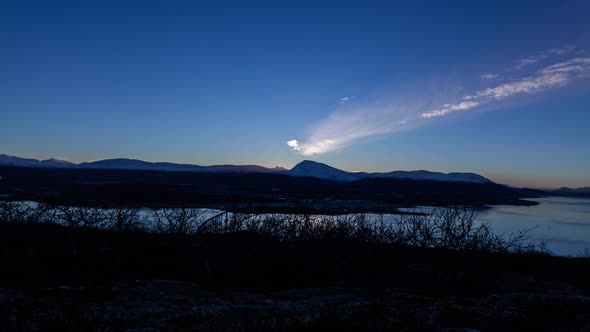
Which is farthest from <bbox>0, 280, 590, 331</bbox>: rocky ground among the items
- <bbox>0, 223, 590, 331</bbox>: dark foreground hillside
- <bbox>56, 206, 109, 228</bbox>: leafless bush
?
<bbox>56, 206, 109, 228</bbox>: leafless bush

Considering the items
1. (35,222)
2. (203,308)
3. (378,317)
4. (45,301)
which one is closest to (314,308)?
(378,317)

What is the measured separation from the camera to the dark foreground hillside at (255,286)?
4770 millimetres

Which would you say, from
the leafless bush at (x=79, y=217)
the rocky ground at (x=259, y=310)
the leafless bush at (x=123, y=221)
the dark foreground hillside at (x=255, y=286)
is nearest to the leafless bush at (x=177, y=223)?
the dark foreground hillside at (x=255, y=286)

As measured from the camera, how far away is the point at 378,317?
5145 mm

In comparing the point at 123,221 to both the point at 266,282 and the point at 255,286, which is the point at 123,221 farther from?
the point at 255,286

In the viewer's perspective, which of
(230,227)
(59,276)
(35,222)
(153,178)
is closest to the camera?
(59,276)

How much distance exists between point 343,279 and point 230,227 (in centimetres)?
547

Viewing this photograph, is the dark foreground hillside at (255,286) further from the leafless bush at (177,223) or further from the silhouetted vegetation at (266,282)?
the leafless bush at (177,223)

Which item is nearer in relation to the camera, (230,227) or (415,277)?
(415,277)

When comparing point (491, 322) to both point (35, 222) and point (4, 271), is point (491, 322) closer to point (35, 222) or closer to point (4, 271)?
point (4, 271)

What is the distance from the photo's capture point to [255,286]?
8.40 m

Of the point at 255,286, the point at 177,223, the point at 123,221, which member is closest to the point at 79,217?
the point at 123,221

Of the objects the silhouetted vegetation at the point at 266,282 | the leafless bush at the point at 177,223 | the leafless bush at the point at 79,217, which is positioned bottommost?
the silhouetted vegetation at the point at 266,282

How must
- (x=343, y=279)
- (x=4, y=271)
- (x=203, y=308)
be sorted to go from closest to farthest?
(x=203, y=308) < (x=4, y=271) < (x=343, y=279)
